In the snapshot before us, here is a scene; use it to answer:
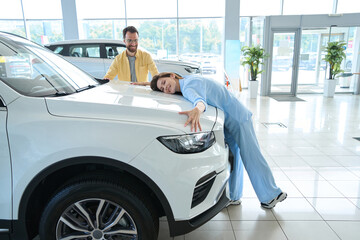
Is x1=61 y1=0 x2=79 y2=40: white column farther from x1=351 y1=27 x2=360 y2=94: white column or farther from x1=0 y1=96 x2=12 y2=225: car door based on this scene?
x1=351 y1=27 x2=360 y2=94: white column

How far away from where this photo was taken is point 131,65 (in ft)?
11.7

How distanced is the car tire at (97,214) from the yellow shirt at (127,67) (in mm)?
2100

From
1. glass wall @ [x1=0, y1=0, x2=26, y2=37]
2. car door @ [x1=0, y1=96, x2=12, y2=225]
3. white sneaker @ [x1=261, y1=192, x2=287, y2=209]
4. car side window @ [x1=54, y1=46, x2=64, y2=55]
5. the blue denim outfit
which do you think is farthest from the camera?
glass wall @ [x1=0, y1=0, x2=26, y2=37]

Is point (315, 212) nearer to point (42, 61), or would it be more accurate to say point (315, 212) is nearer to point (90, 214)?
point (90, 214)

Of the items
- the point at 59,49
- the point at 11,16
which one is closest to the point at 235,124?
the point at 59,49

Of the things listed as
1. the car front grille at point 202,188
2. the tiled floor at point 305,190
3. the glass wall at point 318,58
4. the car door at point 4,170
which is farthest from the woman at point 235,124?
the glass wall at point 318,58

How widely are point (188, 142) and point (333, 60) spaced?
9454 millimetres

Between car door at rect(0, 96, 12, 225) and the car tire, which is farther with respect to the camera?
the car tire

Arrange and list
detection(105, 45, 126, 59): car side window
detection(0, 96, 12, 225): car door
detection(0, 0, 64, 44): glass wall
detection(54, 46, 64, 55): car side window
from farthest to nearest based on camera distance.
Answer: detection(0, 0, 64, 44): glass wall
detection(105, 45, 126, 59): car side window
detection(54, 46, 64, 55): car side window
detection(0, 96, 12, 225): car door

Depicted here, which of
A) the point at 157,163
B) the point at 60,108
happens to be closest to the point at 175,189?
the point at 157,163

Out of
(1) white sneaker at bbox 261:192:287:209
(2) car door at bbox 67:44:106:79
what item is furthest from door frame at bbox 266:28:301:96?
(1) white sneaker at bbox 261:192:287:209

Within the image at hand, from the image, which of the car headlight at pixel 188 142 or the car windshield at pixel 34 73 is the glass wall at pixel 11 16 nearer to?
the car windshield at pixel 34 73

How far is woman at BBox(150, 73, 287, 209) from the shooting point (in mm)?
2158

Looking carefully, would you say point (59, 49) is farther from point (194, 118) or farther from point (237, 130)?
point (194, 118)
